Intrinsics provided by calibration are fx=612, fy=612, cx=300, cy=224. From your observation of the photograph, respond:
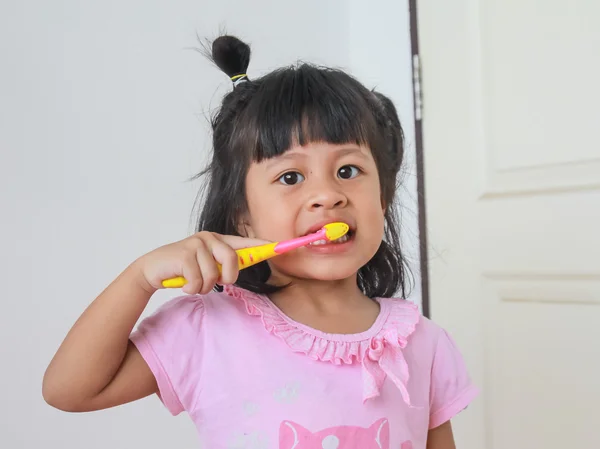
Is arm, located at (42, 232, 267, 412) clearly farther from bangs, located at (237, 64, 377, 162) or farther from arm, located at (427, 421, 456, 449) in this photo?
arm, located at (427, 421, 456, 449)

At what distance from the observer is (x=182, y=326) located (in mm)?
538

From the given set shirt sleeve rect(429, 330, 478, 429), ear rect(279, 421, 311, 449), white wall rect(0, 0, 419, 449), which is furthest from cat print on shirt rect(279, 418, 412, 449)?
white wall rect(0, 0, 419, 449)

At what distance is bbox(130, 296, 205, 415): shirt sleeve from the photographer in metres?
0.52

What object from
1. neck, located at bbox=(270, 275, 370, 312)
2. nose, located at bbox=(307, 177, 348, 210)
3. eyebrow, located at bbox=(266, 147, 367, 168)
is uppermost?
eyebrow, located at bbox=(266, 147, 367, 168)

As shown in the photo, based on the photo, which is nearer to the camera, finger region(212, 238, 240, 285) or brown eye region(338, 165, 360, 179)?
finger region(212, 238, 240, 285)

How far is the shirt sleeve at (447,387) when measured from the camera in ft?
2.10

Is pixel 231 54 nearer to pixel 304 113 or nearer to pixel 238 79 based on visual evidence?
pixel 238 79

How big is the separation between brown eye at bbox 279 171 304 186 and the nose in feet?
0.07

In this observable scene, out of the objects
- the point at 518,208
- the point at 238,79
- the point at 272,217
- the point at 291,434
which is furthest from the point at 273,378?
the point at 518,208

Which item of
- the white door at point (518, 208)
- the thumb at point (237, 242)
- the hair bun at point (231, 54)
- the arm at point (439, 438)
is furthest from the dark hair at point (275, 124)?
the white door at point (518, 208)

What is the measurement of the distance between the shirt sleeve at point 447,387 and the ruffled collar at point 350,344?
0.22ft

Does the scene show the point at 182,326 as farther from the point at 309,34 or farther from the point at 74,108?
the point at 309,34

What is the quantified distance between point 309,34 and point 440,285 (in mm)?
603

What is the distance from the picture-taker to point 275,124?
593 millimetres
